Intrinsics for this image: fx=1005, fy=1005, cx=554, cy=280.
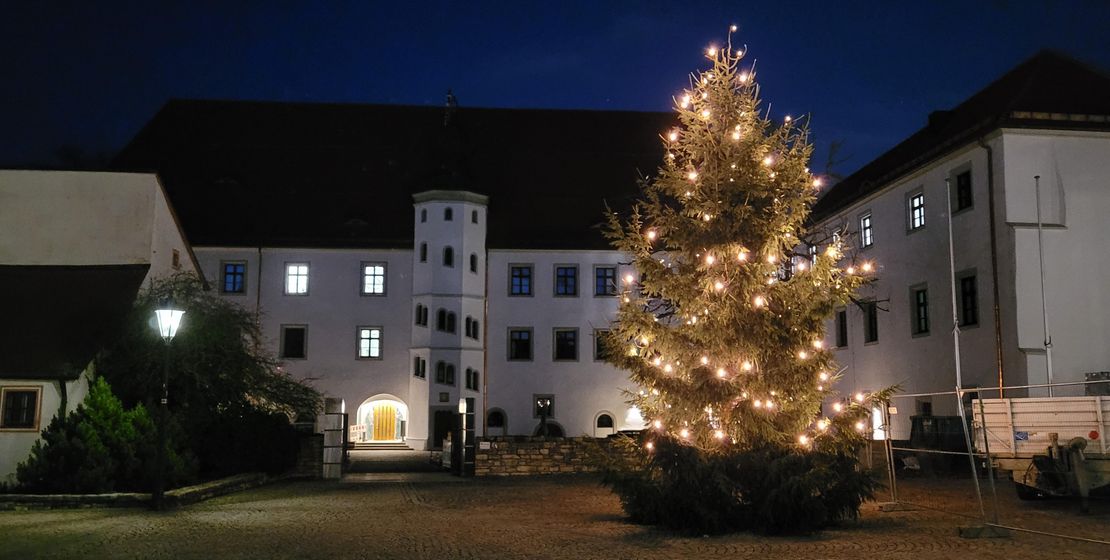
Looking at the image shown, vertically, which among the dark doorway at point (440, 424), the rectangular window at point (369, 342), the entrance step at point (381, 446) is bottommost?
the entrance step at point (381, 446)

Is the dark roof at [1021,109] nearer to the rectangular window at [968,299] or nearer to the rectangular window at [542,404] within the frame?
the rectangular window at [968,299]

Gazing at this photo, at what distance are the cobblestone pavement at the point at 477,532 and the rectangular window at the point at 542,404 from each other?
24.6 meters

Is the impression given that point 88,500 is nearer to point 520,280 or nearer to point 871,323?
point 871,323

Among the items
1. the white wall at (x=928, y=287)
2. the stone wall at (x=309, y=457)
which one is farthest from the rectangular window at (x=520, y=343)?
the stone wall at (x=309, y=457)

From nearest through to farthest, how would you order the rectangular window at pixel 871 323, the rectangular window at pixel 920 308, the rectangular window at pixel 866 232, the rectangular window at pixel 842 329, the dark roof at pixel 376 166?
the rectangular window at pixel 920 308
the rectangular window at pixel 871 323
the rectangular window at pixel 866 232
the rectangular window at pixel 842 329
the dark roof at pixel 376 166

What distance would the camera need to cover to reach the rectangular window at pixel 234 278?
1763 inches

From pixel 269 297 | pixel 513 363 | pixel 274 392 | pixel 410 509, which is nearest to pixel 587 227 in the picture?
pixel 513 363

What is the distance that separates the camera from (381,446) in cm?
4338

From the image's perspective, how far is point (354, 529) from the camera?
1480 centimetres

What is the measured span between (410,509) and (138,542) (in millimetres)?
5499

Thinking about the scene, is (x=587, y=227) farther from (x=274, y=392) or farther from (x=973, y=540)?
(x=973, y=540)

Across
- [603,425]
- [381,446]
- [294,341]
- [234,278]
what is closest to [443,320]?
[381,446]

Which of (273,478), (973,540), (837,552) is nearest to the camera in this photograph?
(837,552)

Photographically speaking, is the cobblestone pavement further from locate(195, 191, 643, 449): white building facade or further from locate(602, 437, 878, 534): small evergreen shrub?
locate(195, 191, 643, 449): white building facade
